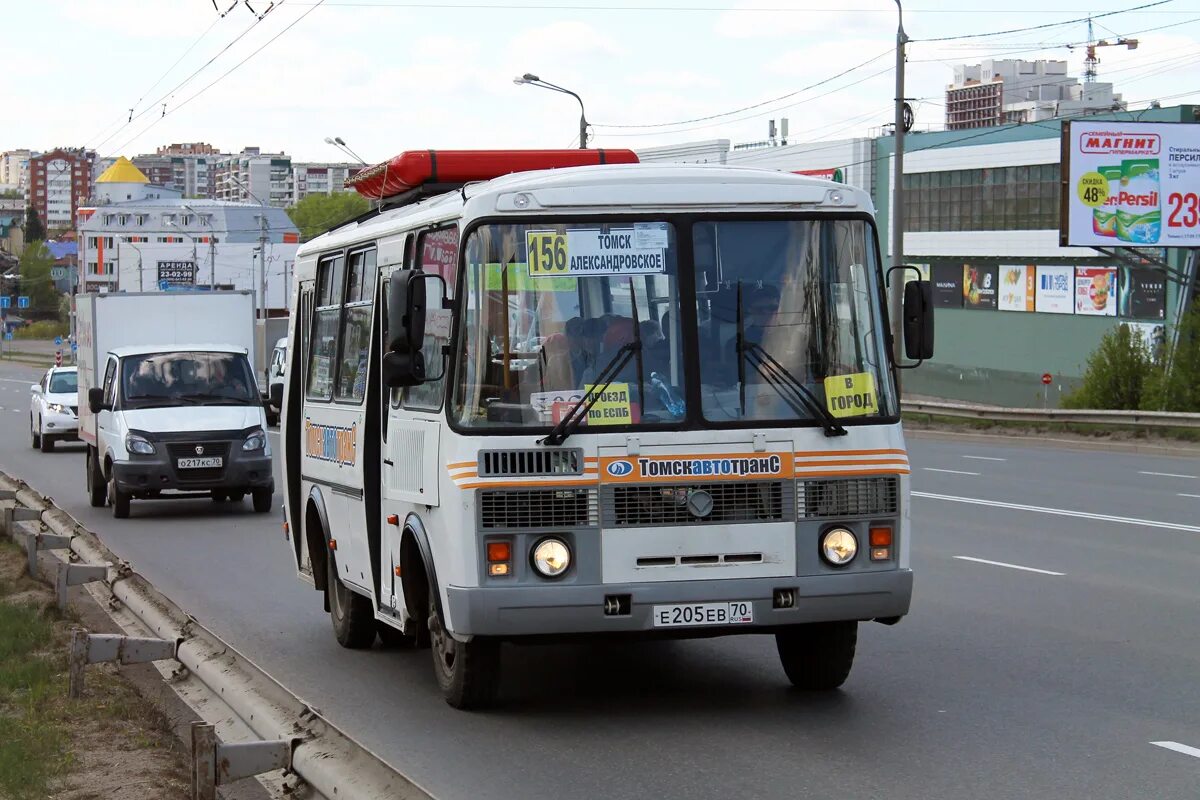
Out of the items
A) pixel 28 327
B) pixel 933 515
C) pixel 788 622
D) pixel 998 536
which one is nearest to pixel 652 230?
pixel 788 622

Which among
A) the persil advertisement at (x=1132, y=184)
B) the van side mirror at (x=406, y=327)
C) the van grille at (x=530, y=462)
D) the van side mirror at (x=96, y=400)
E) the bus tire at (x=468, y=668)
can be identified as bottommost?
the bus tire at (x=468, y=668)

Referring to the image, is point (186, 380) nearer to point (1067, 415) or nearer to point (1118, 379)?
point (1067, 415)

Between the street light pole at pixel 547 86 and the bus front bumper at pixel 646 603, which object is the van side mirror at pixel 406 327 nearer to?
the bus front bumper at pixel 646 603

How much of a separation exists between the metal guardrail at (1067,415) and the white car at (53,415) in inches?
623

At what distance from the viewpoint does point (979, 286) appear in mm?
71812

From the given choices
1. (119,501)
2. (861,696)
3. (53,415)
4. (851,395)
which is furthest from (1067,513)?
(53,415)

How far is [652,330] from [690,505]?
0.80m

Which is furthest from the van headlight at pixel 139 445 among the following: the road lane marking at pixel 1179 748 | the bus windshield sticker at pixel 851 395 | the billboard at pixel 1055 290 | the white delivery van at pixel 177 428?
the billboard at pixel 1055 290

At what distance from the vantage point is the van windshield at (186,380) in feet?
69.8

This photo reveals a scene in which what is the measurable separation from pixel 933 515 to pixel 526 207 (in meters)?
→ 11.9

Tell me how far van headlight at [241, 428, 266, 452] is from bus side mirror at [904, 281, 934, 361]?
13.5 meters

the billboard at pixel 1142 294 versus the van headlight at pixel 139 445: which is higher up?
the billboard at pixel 1142 294

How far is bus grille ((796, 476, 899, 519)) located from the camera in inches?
316

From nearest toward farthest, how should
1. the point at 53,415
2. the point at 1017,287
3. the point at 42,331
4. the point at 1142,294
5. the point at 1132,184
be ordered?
the point at 53,415 → the point at 1132,184 → the point at 1142,294 → the point at 1017,287 → the point at 42,331
